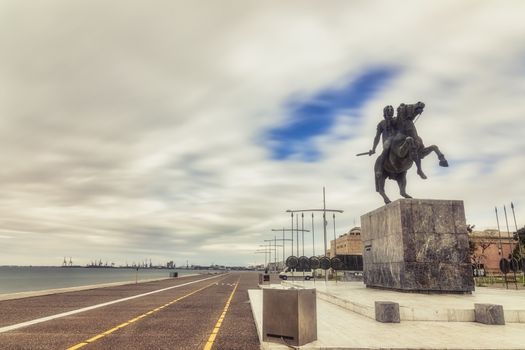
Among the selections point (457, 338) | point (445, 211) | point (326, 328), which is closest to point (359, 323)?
point (326, 328)

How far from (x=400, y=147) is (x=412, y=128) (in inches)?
43.7

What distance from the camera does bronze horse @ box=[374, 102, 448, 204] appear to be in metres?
15.8

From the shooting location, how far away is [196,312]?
15.6m

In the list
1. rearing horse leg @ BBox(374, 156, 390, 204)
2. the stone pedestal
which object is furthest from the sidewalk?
rearing horse leg @ BBox(374, 156, 390, 204)

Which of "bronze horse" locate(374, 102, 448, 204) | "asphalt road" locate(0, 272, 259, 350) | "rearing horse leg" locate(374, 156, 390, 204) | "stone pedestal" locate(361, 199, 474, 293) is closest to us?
"asphalt road" locate(0, 272, 259, 350)

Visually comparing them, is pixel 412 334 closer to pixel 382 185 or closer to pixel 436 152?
pixel 436 152

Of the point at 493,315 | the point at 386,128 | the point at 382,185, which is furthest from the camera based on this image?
the point at 382,185

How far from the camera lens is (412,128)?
53.6 ft

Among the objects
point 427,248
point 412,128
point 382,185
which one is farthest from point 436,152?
point 427,248

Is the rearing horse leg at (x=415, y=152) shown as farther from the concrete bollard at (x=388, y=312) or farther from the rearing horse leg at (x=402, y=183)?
the concrete bollard at (x=388, y=312)

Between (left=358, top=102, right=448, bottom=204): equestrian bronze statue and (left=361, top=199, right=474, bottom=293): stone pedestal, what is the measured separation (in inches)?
70.2

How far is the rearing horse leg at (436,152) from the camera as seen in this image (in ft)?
50.6

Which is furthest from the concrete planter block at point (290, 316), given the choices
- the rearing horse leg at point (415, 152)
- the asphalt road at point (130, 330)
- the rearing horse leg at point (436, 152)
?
the rearing horse leg at point (436, 152)

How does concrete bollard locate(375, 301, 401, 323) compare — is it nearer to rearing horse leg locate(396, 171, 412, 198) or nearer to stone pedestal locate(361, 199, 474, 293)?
stone pedestal locate(361, 199, 474, 293)
